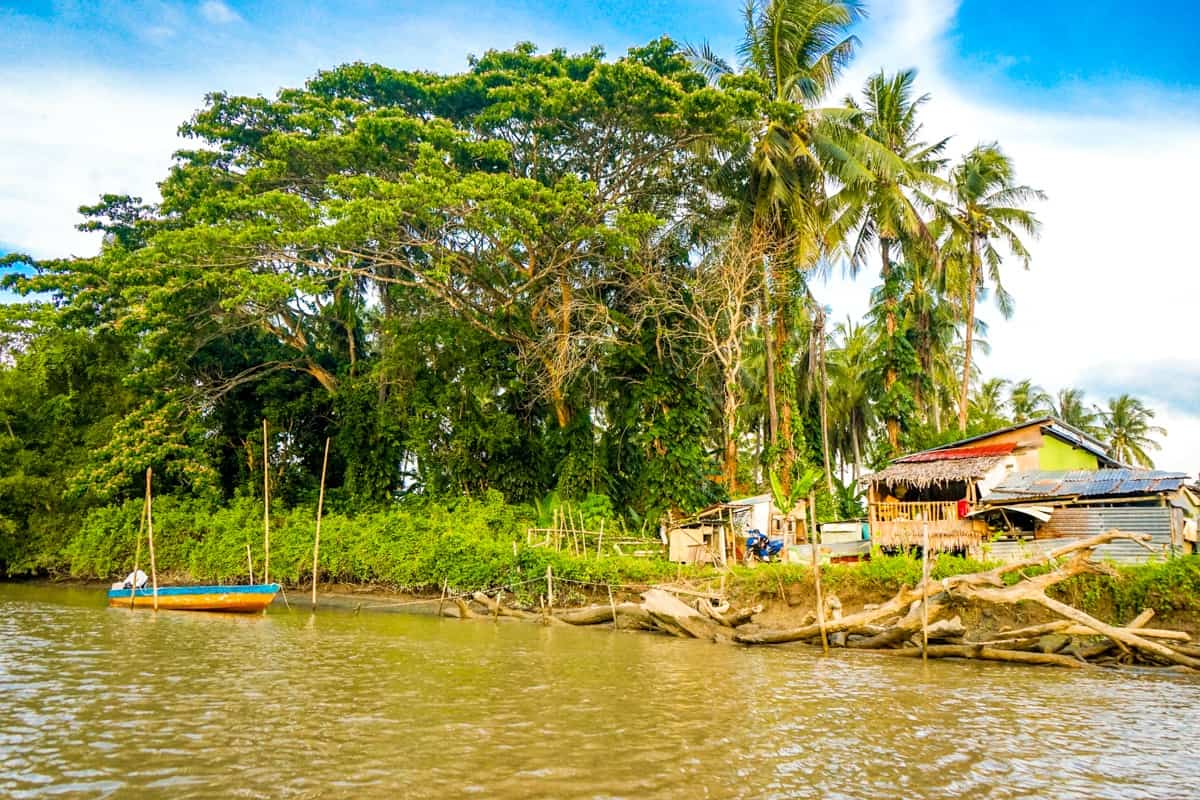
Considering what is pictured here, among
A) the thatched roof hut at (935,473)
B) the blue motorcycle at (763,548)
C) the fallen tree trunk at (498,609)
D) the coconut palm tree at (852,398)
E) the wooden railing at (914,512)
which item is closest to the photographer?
the fallen tree trunk at (498,609)

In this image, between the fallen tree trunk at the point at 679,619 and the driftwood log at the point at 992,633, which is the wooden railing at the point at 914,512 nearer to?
the driftwood log at the point at 992,633

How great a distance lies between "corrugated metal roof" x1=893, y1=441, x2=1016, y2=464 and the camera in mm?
20984

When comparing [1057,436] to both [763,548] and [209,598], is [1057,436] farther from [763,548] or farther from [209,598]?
[209,598]

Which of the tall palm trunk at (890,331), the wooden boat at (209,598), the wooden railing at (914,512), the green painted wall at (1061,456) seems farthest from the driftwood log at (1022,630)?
the tall palm trunk at (890,331)

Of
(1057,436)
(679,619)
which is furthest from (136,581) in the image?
(1057,436)

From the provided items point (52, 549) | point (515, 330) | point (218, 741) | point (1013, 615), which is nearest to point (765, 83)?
point (515, 330)

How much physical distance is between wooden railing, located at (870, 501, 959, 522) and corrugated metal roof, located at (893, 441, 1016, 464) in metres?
1.76

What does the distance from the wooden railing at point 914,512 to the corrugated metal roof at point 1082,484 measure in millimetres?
822

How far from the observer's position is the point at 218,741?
24.1ft

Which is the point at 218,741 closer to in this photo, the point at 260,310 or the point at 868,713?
the point at 868,713

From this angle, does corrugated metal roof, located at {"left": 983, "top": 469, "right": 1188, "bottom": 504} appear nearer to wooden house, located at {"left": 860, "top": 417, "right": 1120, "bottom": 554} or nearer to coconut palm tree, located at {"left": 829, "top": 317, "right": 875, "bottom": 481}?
wooden house, located at {"left": 860, "top": 417, "right": 1120, "bottom": 554}

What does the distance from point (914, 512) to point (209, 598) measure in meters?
16.5

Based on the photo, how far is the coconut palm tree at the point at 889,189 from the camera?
23.8m

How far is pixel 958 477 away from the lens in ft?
65.3
